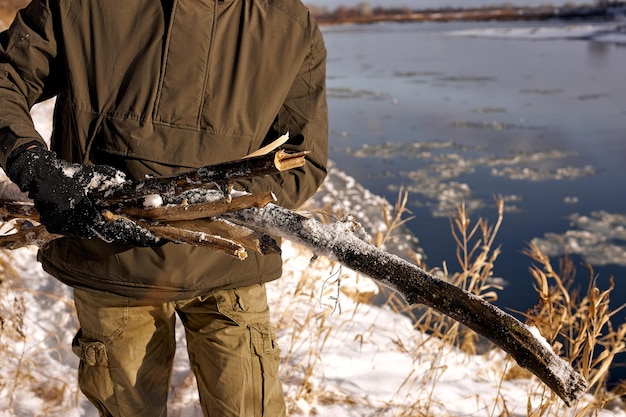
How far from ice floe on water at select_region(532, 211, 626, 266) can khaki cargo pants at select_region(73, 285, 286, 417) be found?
395 cm

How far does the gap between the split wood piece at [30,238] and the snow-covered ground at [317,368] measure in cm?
73

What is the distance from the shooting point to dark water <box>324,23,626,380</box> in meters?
6.12

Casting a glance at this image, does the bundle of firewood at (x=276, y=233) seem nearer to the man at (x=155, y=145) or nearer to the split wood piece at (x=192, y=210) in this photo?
the split wood piece at (x=192, y=210)

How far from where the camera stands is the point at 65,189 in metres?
1.58

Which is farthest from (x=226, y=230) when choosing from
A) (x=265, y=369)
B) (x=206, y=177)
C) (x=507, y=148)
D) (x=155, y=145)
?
(x=507, y=148)

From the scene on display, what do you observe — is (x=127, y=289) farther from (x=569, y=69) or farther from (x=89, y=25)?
(x=569, y=69)

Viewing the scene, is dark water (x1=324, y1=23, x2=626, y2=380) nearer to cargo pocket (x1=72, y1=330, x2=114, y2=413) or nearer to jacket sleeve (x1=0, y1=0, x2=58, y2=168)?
cargo pocket (x1=72, y1=330, x2=114, y2=413)

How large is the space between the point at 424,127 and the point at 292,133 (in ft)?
26.4

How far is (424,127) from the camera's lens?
9.80 m

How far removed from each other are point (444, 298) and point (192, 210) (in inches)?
26.1

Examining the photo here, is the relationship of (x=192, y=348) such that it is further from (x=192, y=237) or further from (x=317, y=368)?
(x=317, y=368)

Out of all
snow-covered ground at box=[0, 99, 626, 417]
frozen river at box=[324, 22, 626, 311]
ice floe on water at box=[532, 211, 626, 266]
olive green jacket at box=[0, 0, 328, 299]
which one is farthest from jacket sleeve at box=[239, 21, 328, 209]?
ice floe on water at box=[532, 211, 626, 266]

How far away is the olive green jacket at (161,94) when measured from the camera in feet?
5.82

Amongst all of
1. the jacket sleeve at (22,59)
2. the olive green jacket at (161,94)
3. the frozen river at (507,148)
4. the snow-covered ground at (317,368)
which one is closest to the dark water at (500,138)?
the frozen river at (507,148)
